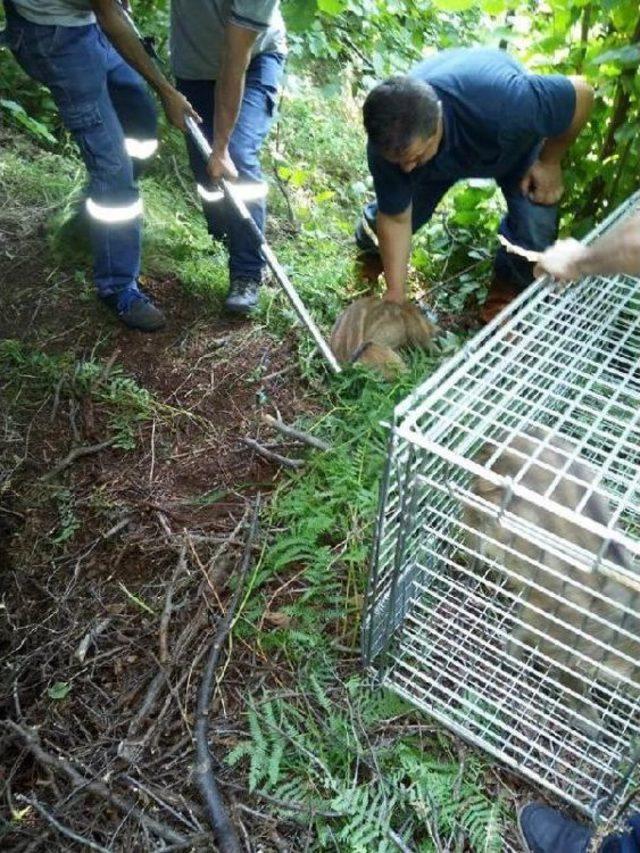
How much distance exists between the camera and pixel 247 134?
2717 mm

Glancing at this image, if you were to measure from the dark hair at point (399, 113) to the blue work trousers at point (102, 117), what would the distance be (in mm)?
975

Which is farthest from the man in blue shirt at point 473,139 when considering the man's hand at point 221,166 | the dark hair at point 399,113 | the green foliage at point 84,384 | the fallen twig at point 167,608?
the fallen twig at point 167,608

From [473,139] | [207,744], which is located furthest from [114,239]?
[207,744]

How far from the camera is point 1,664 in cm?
187

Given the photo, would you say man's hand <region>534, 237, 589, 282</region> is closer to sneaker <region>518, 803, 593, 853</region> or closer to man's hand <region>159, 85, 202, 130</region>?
sneaker <region>518, 803, 593, 853</region>

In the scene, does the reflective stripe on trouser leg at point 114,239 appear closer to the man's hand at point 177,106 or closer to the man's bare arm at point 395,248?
the man's hand at point 177,106

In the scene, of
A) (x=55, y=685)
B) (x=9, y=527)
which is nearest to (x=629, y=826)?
(x=55, y=685)

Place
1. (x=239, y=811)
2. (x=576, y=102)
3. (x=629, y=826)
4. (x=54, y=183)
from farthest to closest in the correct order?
(x=54, y=183), (x=576, y=102), (x=239, y=811), (x=629, y=826)

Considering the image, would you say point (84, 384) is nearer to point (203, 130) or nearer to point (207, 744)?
point (203, 130)

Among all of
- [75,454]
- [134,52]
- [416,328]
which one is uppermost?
[134,52]

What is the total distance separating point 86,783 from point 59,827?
0.34ft

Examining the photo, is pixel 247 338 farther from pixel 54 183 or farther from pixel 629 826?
pixel 629 826

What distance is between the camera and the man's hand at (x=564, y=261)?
1.66 meters

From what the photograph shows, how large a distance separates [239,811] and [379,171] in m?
2.19
